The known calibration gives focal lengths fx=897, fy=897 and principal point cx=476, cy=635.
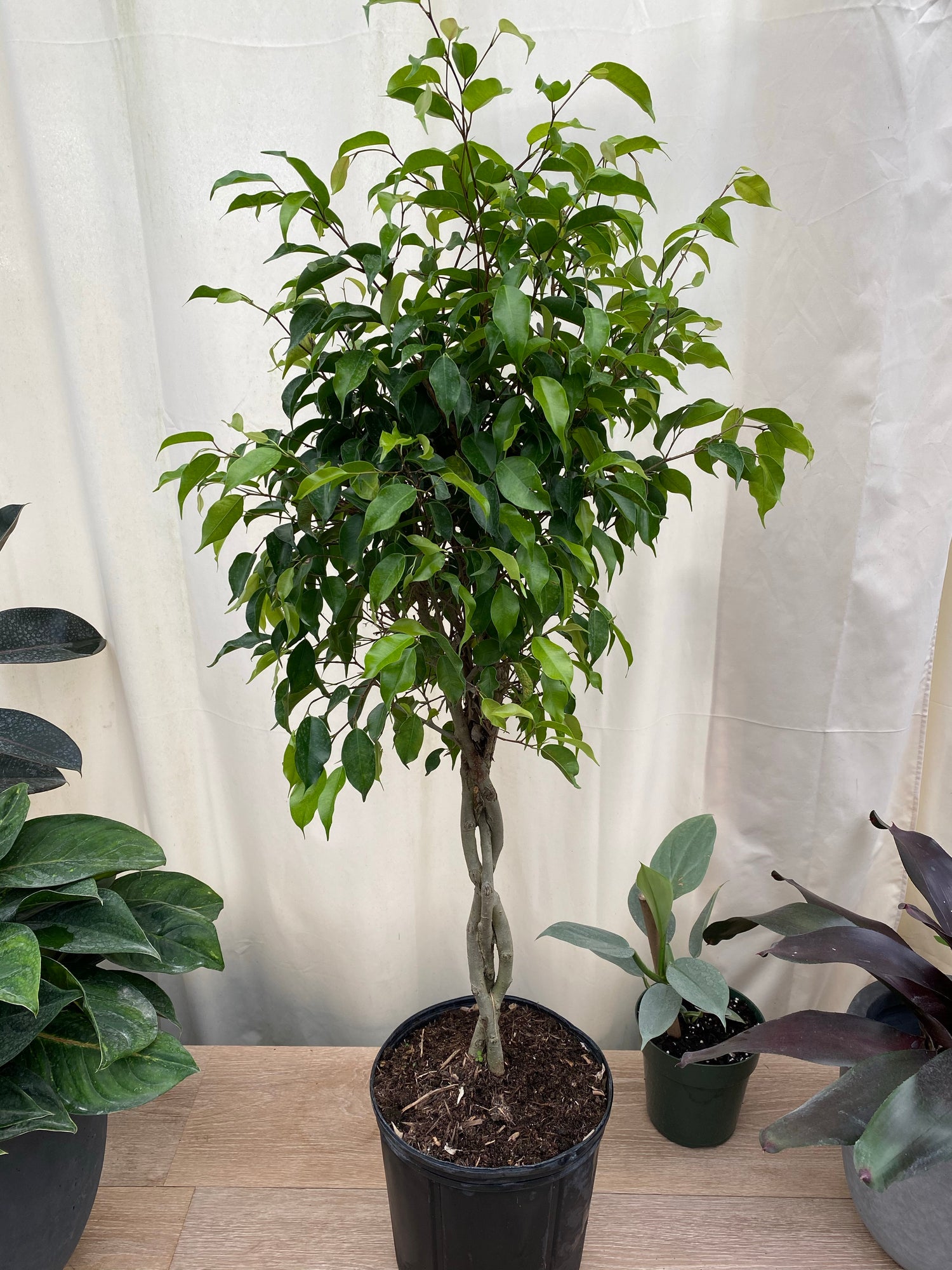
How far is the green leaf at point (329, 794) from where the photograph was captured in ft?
2.56

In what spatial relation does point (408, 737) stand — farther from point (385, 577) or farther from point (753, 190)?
point (753, 190)

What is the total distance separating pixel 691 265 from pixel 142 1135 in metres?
1.42

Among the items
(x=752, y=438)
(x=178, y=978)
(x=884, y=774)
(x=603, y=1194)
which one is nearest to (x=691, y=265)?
Answer: (x=752, y=438)

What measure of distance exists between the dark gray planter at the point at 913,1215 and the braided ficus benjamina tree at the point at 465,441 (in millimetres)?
639

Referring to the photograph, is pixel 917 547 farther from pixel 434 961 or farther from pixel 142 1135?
pixel 142 1135

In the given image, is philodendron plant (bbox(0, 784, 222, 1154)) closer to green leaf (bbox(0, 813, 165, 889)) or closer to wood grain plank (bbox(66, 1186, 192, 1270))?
green leaf (bbox(0, 813, 165, 889))

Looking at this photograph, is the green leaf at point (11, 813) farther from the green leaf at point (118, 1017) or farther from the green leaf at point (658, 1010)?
the green leaf at point (658, 1010)

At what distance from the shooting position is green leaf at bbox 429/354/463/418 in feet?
2.26

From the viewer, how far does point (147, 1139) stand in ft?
4.18

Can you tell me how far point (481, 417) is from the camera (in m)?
0.76

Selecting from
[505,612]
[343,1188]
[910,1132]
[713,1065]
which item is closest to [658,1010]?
[713,1065]

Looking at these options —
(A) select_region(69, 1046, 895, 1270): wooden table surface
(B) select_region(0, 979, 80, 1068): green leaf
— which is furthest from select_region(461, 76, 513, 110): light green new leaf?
(A) select_region(69, 1046, 895, 1270): wooden table surface

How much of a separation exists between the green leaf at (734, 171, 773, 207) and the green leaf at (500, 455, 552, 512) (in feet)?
1.04

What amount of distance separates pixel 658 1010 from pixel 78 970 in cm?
72
